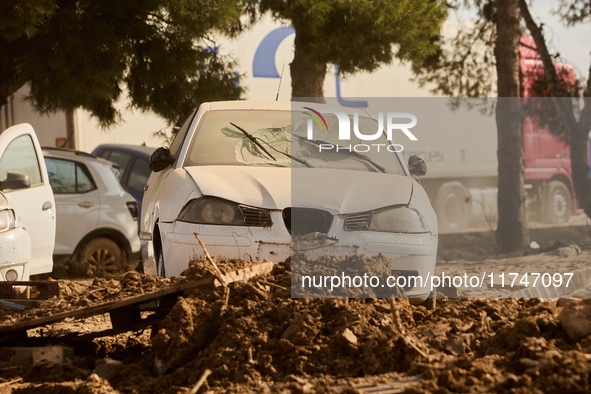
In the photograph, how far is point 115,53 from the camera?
35.2 feet

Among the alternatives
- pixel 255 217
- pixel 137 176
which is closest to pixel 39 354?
pixel 255 217

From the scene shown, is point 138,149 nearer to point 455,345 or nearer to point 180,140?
point 180,140

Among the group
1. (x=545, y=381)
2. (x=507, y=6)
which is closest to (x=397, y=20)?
(x=507, y=6)

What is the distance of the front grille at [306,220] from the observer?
16.0ft

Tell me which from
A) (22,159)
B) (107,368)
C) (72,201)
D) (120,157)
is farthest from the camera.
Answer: (120,157)

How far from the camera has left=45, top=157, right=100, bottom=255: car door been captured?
9.33 metres

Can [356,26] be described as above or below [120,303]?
above

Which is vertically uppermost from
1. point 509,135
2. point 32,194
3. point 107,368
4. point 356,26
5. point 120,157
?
point 356,26

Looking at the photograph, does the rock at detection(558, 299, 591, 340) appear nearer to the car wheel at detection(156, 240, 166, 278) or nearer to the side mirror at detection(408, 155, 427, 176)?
the side mirror at detection(408, 155, 427, 176)

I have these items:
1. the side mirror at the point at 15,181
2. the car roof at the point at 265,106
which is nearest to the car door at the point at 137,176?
the side mirror at the point at 15,181

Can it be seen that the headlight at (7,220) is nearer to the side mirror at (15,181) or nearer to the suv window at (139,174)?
the side mirror at (15,181)

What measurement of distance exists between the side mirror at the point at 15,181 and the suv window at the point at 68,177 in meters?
2.63

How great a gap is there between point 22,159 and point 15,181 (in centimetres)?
81

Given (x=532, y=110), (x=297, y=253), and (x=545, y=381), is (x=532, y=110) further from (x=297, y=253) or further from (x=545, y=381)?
(x=545, y=381)
